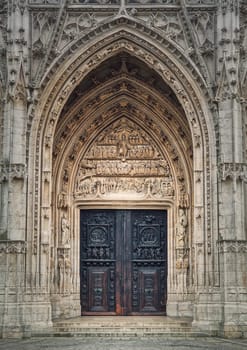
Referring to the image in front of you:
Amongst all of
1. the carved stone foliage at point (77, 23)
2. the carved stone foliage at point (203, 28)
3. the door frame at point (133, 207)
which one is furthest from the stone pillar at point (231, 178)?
the carved stone foliage at point (77, 23)

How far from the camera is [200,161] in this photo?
62.8 ft

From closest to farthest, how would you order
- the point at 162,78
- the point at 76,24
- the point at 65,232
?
the point at 76,24 → the point at 162,78 → the point at 65,232

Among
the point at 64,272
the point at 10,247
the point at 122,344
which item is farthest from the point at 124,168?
Result: the point at 122,344

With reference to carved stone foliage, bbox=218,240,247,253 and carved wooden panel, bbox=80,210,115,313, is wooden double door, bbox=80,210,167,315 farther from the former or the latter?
carved stone foliage, bbox=218,240,247,253

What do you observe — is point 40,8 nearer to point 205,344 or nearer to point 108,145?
point 108,145

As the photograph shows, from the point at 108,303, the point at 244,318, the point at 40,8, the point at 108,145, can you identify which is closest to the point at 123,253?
the point at 108,303

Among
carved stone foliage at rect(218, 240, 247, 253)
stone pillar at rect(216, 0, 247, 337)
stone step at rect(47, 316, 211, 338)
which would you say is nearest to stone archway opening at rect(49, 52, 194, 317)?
stone step at rect(47, 316, 211, 338)

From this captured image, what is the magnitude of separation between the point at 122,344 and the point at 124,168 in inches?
259

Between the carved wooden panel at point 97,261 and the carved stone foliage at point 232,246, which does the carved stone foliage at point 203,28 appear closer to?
the carved stone foliage at point 232,246

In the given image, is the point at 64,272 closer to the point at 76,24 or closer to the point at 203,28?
the point at 76,24

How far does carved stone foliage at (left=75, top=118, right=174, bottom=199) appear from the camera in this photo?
21703mm

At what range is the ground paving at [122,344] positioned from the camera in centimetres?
1595

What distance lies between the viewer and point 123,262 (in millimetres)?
21484

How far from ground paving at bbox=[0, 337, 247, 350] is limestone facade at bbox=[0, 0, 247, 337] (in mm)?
735
